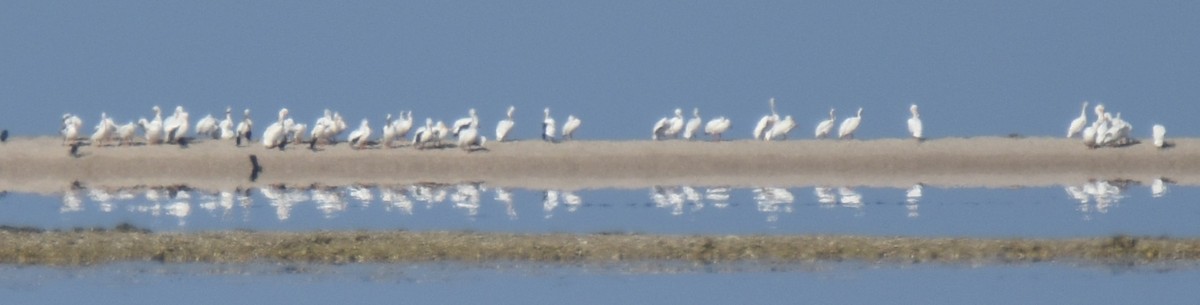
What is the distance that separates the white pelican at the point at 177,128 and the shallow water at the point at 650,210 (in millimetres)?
6343

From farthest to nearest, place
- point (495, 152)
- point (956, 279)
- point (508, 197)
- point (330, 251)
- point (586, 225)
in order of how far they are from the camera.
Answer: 1. point (495, 152)
2. point (508, 197)
3. point (586, 225)
4. point (330, 251)
5. point (956, 279)

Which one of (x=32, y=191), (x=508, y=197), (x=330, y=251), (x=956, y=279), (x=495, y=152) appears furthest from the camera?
(x=495, y=152)

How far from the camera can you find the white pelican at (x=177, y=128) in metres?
46.8

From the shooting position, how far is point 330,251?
998 inches

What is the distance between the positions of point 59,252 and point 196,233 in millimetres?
2115

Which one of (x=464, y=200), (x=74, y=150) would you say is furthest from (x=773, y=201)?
(x=74, y=150)

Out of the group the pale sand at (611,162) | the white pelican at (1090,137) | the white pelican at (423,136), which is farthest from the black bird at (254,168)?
the white pelican at (1090,137)

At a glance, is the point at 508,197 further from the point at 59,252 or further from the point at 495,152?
the point at 59,252

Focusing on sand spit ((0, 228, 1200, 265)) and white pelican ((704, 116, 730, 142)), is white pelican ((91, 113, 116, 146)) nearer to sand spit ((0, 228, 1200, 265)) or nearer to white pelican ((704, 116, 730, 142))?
white pelican ((704, 116, 730, 142))

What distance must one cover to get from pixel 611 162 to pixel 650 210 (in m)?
11.8

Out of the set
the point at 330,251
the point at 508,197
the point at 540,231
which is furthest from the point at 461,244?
the point at 508,197

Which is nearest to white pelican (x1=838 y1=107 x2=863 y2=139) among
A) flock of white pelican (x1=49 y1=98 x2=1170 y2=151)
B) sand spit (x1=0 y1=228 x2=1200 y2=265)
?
flock of white pelican (x1=49 y1=98 x2=1170 y2=151)

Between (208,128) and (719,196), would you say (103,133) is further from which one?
(719,196)

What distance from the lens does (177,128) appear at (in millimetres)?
47062
